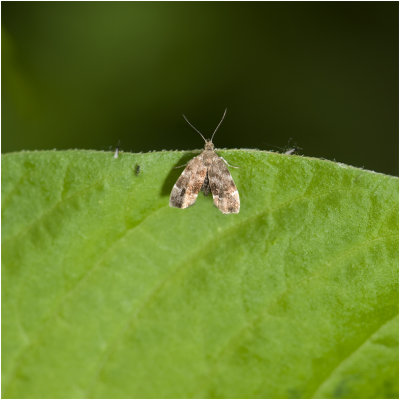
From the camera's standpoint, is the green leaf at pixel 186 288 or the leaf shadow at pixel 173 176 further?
→ the leaf shadow at pixel 173 176

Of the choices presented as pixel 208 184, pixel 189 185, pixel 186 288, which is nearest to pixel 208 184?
pixel 208 184

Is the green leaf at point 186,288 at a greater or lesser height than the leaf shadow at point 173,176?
lesser

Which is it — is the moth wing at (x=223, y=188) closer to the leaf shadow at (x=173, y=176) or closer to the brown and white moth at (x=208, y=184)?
the brown and white moth at (x=208, y=184)

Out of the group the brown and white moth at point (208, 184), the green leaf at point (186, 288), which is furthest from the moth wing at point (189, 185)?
the green leaf at point (186, 288)

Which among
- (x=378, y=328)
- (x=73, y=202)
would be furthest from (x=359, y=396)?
(x=73, y=202)

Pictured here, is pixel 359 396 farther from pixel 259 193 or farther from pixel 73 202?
pixel 73 202

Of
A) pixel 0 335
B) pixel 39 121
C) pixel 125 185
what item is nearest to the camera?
pixel 0 335
